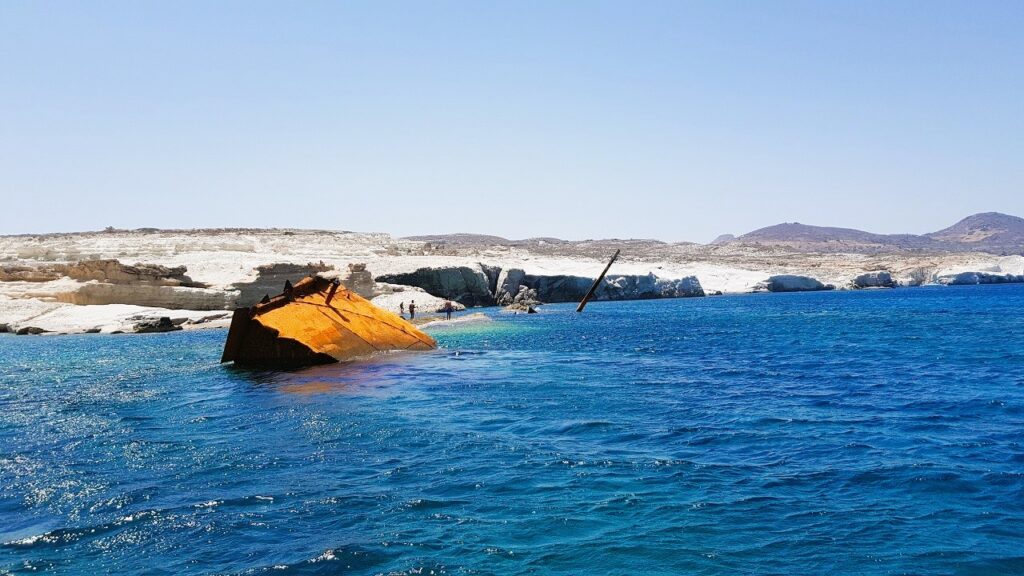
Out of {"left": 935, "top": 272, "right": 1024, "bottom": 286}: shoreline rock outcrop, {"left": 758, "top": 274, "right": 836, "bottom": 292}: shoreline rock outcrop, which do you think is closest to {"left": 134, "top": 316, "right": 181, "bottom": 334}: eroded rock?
{"left": 758, "top": 274, "right": 836, "bottom": 292}: shoreline rock outcrop

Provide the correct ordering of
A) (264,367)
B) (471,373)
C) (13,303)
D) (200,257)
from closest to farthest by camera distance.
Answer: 1. (471,373)
2. (264,367)
3. (13,303)
4. (200,257)

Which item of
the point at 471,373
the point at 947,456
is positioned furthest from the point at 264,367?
the point at 947,456

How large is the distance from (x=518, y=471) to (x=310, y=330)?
1359 cm

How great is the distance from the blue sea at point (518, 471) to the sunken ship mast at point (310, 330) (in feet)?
4.64

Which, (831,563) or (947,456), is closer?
(831,563)

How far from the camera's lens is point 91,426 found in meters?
13.4

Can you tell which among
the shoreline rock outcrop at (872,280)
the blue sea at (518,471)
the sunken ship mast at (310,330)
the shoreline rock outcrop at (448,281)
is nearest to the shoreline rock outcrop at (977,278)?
the shoreline rock outcrop at (872,280)

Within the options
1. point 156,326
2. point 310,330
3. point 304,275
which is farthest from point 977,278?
point 310,330

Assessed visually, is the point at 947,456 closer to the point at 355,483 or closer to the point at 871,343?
the point at 355,483

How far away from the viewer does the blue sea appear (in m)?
6.87

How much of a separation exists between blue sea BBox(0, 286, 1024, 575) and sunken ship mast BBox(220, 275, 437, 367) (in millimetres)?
1416

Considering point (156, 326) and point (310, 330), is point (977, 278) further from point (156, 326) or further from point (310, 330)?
point (310, 330)

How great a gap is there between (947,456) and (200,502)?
385 inches

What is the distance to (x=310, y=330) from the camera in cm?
2181
